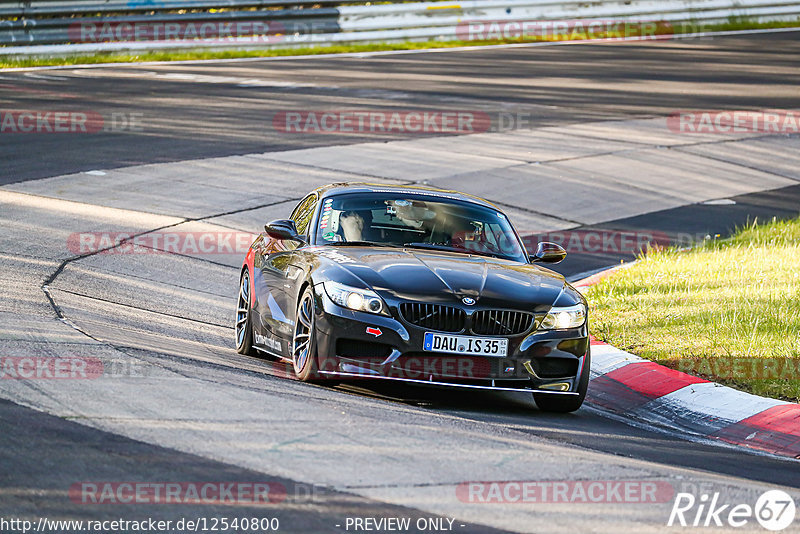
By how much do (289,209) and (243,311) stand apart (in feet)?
21.2

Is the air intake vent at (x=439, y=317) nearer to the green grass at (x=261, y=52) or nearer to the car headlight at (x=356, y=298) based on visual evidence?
the car headlight at (x=356, y=298)

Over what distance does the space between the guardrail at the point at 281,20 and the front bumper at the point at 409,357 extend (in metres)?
22.0

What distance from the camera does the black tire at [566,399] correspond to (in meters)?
7.98

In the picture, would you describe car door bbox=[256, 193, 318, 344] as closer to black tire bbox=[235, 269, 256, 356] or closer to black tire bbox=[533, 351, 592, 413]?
black tire bbox=[235, 269, 256, 356]

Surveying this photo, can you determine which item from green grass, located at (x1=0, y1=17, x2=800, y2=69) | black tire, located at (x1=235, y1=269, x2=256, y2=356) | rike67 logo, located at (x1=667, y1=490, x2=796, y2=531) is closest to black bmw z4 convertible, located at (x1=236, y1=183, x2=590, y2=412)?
black tire, located at (x1=235, y1=269, x2=256, y2=356)

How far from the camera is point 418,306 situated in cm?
751

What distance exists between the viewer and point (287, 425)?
20.6 feet

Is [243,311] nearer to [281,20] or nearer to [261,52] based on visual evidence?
[261,52]

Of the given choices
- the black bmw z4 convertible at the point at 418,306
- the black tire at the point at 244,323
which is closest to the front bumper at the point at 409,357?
the black bmw z4 convertible at the point at 418,306

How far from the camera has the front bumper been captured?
24.4ft

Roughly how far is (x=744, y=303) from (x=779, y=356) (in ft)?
5.81

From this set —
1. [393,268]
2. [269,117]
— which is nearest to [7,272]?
[393,268]

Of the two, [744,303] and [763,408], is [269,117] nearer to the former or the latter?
[744,303]

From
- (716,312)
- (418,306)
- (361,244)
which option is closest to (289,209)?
(716,312)
